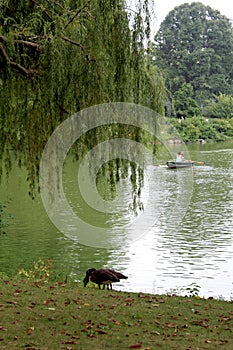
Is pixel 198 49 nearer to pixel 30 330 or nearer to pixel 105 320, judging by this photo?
pixel 105 320

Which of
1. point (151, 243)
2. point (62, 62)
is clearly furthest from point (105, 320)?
point (151, 243)

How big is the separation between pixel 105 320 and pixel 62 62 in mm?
2384

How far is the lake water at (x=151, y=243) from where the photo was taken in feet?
33.0

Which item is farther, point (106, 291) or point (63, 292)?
point (106, 291)

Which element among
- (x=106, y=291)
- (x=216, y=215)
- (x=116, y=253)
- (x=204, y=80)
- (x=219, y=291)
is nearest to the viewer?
→ (x=106, y=291)

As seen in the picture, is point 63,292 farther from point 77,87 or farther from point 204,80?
point 204,80

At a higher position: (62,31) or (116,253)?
A: (62,31)

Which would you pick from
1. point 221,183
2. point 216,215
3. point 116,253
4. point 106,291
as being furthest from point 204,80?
point 106,291

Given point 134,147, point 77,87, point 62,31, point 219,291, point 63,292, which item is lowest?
point 219,291

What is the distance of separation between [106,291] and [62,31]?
291cm

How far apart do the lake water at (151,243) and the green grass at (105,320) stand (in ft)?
6.31

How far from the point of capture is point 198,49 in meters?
62.0

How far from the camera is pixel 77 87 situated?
244 inches

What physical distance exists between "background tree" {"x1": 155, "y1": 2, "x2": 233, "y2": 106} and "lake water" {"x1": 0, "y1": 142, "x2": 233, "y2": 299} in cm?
4006
